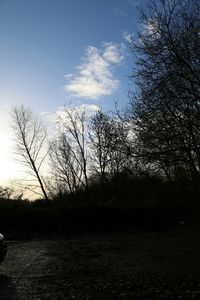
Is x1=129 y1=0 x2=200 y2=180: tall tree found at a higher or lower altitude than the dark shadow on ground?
higher

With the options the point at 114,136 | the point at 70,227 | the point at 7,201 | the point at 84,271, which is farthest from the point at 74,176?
the point at 84,271

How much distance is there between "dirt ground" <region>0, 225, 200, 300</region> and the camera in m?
9.56

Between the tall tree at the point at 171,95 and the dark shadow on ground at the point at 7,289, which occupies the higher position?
the tall tree at the point at 171,95

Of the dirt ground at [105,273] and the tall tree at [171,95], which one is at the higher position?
the tall tree at [171,95]

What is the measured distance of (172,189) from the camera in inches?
1297

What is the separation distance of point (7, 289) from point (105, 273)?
9.46ft

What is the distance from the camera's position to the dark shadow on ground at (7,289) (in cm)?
959

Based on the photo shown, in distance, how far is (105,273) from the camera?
1209cm

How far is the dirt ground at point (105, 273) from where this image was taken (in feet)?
31.4

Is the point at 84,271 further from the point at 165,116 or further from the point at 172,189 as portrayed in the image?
the point at 172,189

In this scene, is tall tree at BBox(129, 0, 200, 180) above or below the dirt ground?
above

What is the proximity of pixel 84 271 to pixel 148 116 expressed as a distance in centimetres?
668

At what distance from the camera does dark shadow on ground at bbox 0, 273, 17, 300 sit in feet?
31.5

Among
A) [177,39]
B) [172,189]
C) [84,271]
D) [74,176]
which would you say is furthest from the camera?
[74,176]
